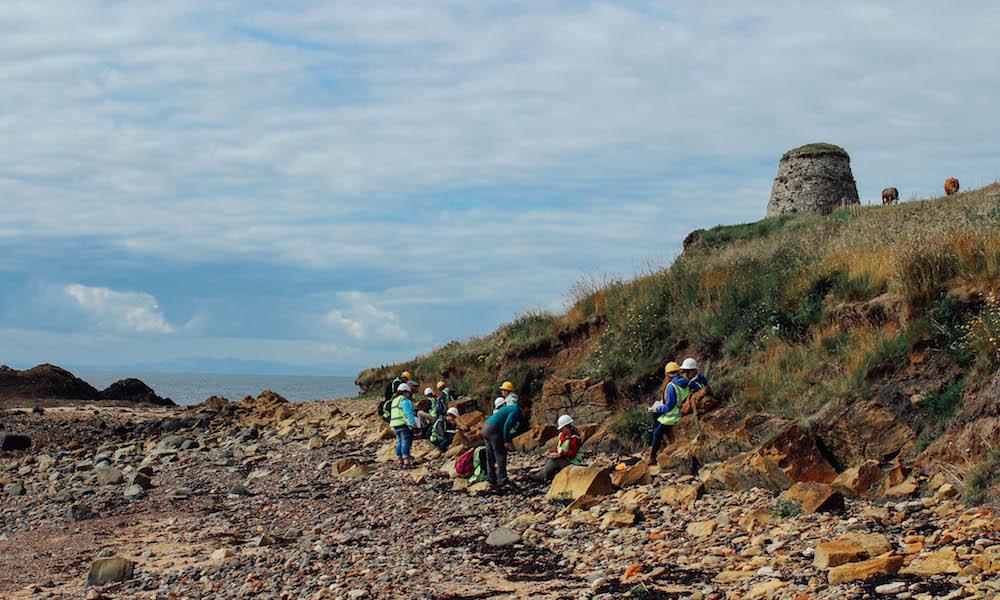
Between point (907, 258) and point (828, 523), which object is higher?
point (907, 258)

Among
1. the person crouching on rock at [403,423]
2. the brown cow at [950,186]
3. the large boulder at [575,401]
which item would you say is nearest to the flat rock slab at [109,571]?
the person crouching on rock at [403,423]

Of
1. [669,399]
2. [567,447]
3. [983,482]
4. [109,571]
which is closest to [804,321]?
[669,399]

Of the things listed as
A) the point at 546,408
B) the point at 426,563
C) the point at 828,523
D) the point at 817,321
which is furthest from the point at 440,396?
the point at 828,523

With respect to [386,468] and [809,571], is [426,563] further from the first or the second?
[386,468]

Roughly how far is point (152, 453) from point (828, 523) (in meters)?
22.7

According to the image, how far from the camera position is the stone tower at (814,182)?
37812 mm

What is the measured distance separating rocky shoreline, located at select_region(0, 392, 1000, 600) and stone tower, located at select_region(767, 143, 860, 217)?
69.3 ft

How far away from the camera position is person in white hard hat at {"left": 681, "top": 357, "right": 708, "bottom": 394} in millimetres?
16844

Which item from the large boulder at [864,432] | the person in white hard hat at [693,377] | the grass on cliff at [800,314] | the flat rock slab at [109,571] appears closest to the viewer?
the large boulder at [864,432]

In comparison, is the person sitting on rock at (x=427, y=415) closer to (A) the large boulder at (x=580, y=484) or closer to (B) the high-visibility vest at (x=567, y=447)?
(B) the high-visibility vest at (x=567, y=447)

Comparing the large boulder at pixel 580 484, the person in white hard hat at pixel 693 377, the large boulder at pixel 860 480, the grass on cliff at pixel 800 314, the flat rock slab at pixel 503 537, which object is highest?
the grass on cliff at pixel 800 314

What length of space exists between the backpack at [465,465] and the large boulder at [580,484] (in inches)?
126

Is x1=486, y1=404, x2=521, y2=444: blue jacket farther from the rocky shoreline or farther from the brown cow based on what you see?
the brown cow

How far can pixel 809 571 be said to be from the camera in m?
8.80
